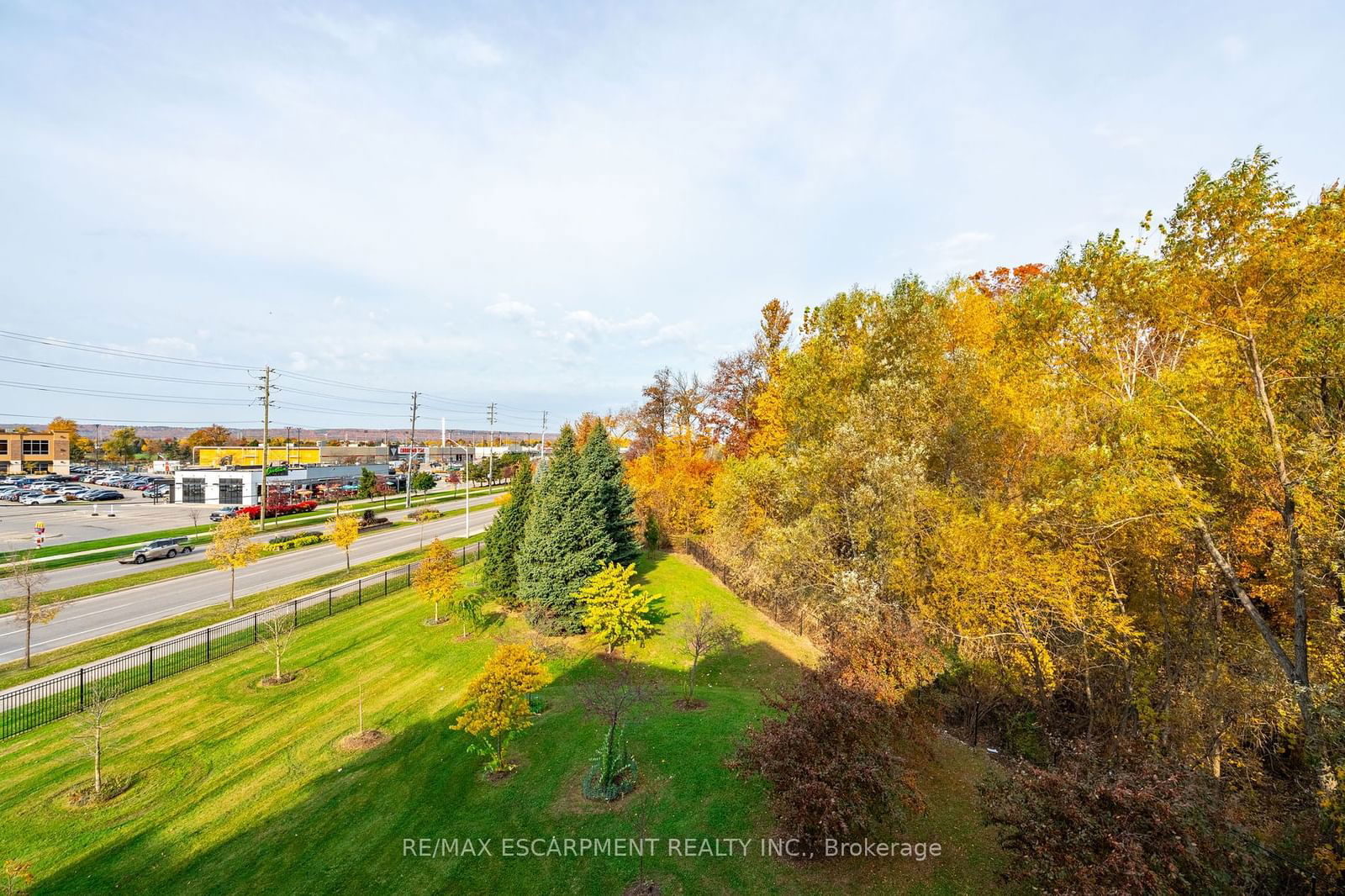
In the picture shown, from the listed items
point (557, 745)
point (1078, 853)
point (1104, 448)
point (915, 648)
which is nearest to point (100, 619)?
point (557, 745)

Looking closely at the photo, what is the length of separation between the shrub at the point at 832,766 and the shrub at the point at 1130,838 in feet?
5.66

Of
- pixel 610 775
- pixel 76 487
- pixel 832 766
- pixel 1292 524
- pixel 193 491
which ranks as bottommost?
pixel 610 775

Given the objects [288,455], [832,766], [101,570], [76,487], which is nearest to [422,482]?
[288,455]

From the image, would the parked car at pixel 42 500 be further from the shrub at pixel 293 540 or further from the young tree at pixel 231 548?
the young tree at pixel 231 548

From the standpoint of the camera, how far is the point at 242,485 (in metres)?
50.5

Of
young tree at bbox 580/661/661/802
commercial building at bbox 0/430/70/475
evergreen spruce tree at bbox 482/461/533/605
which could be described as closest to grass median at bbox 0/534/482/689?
evergreen spruce tree at bbox 482/461/533/605

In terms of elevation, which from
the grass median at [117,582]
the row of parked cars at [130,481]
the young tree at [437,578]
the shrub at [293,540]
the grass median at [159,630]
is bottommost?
the grass median at [159,630]

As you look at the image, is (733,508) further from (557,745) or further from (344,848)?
(344,848)

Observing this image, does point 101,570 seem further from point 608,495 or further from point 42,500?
point 42,500

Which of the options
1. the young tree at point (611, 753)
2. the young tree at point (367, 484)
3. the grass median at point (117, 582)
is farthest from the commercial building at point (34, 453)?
the young tree at point (611, 753)

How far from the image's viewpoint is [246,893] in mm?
9234

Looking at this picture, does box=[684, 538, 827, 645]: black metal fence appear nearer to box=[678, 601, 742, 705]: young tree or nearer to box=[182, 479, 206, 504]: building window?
box=[678, 601, 742, 705]: young tree

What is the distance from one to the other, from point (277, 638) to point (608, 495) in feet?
42.2

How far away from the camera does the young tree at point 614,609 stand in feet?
56.7
